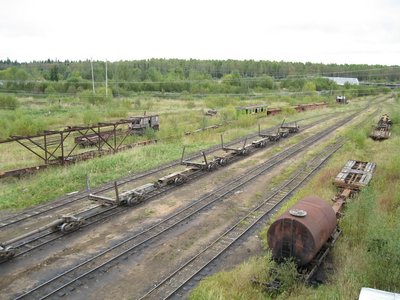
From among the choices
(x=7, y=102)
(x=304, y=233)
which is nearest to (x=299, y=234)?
(x=304, y=233)

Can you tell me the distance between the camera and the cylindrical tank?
32.1ft

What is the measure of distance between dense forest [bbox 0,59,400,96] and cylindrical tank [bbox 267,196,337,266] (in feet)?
190

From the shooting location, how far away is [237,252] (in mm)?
12195

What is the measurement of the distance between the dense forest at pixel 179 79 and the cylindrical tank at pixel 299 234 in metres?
57.9

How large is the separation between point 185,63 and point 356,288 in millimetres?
170733

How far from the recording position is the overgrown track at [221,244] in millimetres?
9945

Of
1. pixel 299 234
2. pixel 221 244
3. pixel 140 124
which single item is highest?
pixel 140 124

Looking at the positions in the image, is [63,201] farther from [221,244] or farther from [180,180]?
[221,244]

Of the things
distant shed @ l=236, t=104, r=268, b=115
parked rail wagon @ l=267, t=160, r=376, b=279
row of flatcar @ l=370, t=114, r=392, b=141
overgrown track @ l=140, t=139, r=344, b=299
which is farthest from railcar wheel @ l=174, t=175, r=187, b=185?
distant shed @ l=236, t=104, r=268, b=115

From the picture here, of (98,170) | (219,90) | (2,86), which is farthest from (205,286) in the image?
(2,86)

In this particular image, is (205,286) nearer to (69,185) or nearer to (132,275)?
(132,275)

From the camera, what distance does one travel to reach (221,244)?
12.7 metres

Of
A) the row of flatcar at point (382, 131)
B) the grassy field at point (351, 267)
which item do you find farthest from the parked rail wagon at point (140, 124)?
the grassy field at point (351, 267)

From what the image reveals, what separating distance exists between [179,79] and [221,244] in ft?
350
